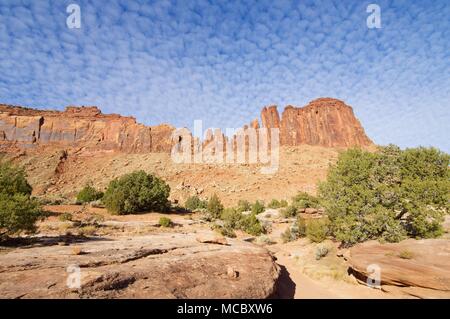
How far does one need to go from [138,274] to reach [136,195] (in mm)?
23130

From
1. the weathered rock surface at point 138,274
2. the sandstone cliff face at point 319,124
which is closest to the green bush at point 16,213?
the weathered rock surface at point 138,274

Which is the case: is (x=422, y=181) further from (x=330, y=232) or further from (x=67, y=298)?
(x=67, y=298)

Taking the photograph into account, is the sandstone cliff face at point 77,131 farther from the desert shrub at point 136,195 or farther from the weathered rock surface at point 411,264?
the weathered rock surface at point 411,264

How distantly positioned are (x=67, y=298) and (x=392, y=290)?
31.0 feet

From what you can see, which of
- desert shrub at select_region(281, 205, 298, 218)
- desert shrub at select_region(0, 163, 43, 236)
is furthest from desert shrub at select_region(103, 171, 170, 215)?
desert shrub at select_region(0, 163, 43, 236)

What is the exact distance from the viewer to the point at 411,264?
28.9 ft

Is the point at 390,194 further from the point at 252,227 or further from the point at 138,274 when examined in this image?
the point at 252,227

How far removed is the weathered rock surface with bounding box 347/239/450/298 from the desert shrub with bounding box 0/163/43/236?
505 inches

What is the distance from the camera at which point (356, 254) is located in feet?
35.3

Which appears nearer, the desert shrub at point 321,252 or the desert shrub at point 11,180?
the desert shrub at point 11,180

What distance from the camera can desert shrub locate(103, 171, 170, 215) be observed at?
87.5 ft

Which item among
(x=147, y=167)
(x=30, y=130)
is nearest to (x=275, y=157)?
(x=147, y=167)

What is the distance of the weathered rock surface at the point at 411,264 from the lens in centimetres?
796

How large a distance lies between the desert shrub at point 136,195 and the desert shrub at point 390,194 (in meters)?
19.8
